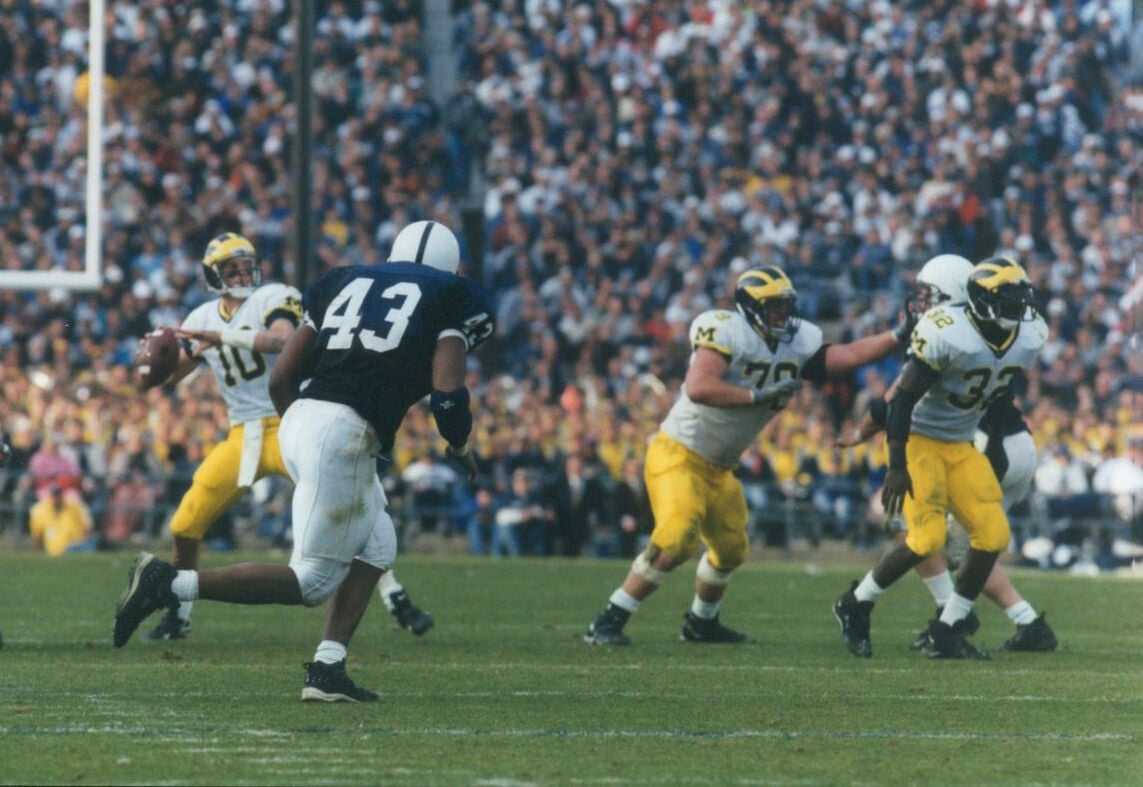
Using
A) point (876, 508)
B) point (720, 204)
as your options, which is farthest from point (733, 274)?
point (876, 508)

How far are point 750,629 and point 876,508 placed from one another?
8.00 meters

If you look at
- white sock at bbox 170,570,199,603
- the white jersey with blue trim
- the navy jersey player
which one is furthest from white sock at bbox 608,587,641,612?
white sock at bbox 170,570,199,603

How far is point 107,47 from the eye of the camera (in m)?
21.6

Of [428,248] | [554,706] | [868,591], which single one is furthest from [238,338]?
[868,591]

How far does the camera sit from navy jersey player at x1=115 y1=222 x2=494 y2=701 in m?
6.44

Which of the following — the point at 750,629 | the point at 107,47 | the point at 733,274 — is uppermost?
the point at 107,47

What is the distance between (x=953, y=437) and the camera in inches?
347

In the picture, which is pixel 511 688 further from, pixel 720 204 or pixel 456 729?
pixel 720 204

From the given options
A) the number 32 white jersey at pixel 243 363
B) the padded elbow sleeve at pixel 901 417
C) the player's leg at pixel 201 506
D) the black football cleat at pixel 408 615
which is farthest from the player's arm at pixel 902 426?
the player's leg at pixel 201 506

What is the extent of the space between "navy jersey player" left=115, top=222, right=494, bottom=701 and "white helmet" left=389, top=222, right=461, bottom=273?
0.29 ft

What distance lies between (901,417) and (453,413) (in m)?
2.71

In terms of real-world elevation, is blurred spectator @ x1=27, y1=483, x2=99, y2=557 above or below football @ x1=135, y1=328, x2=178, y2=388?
below

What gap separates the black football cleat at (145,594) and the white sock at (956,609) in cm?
369

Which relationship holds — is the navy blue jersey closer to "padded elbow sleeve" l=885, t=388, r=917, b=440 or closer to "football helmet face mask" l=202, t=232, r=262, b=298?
"padded elbow sleeve" l=885, t=388, r=917, b=440
